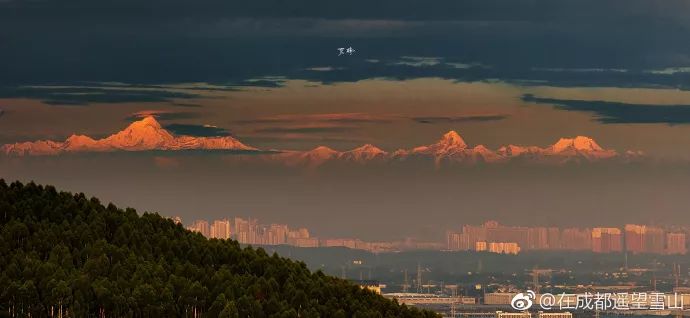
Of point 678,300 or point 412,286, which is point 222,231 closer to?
point 412,286

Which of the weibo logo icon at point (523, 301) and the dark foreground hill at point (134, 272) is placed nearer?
the dark foreground hill at point (134, 272)

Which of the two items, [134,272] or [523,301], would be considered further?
[523,301]

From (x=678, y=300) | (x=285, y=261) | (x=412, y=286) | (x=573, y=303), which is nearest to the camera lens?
(x=285, y=261)

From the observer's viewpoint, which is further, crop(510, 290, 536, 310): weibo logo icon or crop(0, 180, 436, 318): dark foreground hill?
crop(510, 290, 536, 310): weibo logo icon

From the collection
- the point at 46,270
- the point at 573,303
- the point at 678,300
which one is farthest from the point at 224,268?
the point at 678,300

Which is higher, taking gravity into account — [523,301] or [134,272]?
[523,301]
